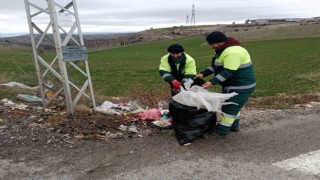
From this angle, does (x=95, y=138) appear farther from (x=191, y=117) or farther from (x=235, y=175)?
(x=235, y=175)

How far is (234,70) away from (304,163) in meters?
1.65

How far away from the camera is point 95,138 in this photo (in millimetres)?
6109

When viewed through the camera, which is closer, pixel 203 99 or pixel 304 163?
pixel 304 163

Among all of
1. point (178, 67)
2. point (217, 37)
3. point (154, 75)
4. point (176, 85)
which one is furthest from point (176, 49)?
point (154, 75)

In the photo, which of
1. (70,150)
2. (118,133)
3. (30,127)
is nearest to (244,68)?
(118,133)

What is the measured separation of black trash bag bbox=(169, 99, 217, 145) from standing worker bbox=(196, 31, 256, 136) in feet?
1.10

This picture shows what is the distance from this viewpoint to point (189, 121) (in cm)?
600

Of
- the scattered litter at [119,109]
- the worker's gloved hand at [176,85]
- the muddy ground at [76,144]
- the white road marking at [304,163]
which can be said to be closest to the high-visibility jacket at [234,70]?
the worker's gloved hand at [176,85]

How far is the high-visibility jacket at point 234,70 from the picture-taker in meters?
5.85

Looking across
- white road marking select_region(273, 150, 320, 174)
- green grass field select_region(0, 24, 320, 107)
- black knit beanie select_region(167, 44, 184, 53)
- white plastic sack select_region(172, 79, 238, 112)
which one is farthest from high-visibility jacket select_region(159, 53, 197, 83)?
green grass field select_region(0, 24, 320, 107)

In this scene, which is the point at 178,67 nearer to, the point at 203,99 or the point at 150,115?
the point at 150,115

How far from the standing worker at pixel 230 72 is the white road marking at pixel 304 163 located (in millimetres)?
1247

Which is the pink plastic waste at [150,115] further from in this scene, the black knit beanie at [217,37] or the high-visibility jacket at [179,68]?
the black knit beanie at [217,37]

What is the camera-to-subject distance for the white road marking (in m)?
4.89
